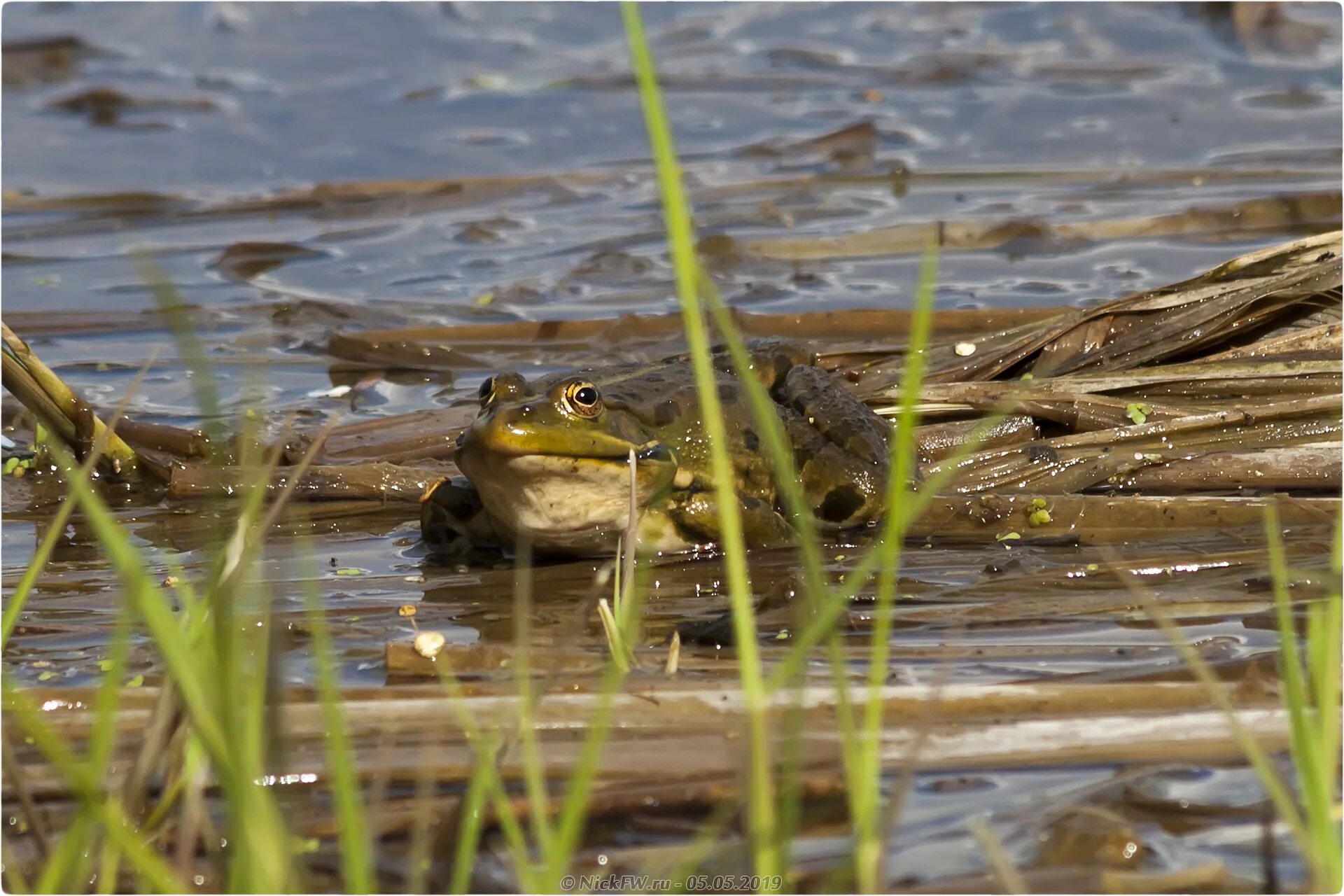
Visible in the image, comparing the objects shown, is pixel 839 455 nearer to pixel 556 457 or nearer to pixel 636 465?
pixel 636 465

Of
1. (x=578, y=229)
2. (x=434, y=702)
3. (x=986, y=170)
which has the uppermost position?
(x=986, y=170)

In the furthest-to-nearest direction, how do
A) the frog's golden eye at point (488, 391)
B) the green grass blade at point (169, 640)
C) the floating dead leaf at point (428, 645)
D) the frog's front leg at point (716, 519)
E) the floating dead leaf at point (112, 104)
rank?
the floating dead leaf at point (112, 104) → the frog's front leg at point (716, 519) → the frog's golden eye at point (488, 391) → the floating dead leaf at point (428, 645) → the green grass blade at point (169, 640)

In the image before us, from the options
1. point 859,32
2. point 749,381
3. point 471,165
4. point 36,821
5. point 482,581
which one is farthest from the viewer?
point 859,32

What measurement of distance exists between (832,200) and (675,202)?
8.71 metres

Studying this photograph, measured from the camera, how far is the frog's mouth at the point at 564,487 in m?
5.00

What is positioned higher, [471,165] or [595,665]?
[471,165]

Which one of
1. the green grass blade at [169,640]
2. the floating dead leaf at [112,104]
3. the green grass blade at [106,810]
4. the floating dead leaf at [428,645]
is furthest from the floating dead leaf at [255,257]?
the green grass blade at [169,640]

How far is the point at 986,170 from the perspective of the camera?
11344 millimetres

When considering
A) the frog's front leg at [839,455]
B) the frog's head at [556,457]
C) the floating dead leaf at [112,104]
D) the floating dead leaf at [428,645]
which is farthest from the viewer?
the floating dead leaf at [112,104]

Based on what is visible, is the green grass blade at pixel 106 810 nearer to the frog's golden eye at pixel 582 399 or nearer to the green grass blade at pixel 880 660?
the green grass blade at pixel 880 660

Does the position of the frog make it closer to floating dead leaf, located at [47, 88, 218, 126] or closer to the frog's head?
the frog's head

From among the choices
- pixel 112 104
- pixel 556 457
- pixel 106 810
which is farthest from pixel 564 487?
pixel 112 104

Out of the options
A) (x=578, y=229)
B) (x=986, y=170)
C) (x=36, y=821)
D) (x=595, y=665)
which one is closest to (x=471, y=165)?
(x=578, y=229)

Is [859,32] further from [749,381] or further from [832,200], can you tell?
[749,381]
